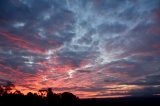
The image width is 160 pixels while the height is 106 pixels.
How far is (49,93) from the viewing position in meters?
91.8

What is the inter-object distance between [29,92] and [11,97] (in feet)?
79.5

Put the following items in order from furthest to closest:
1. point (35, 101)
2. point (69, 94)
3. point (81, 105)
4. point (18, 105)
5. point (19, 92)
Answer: point (69, 94)
point (81, 105)
point (19, 92)
point (35, 101)
point (18, 105)

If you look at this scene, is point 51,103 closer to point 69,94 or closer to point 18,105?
point 18,105

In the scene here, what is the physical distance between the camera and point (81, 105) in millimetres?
94875

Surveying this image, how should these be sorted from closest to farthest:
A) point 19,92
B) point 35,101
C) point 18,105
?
point 18,105 < point 35,101 < point 19,92

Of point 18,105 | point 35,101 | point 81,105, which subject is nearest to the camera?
point 18,105

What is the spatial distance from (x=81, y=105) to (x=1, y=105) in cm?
4044

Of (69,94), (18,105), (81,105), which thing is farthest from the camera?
(69,94)

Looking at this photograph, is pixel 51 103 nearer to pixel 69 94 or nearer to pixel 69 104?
pixel 69 104

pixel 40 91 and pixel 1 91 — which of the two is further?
pixel 40 91

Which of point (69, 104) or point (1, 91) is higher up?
point (1, 91)

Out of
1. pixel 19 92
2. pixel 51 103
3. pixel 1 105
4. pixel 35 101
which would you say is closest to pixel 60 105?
pixel 51 103

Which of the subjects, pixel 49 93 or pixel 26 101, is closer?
pixel 26 101

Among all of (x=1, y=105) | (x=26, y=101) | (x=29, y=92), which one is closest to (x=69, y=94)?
(x=29, y=92)
